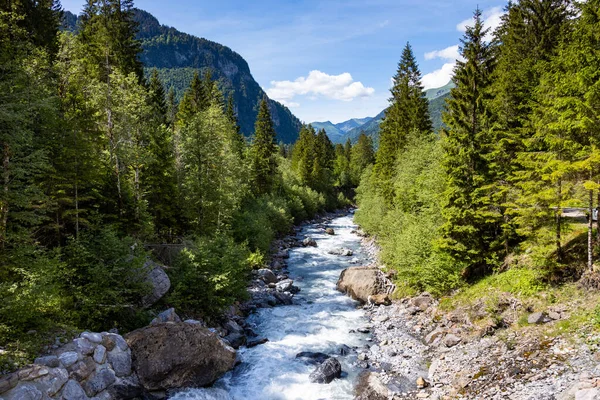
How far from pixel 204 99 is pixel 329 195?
113ft

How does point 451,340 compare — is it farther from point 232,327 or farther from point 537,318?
point 232,327

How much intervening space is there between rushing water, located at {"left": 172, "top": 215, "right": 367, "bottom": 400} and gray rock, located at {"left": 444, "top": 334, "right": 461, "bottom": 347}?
4123 millimetres

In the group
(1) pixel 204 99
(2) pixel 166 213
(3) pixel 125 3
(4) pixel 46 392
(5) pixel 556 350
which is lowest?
(5) pixel 556 350

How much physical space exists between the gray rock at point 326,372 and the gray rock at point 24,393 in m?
9.36

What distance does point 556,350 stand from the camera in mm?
11117

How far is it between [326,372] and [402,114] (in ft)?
106

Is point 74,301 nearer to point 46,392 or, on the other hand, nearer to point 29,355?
point 29,355

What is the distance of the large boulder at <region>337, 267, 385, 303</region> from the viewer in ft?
72.9

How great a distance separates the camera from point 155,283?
54.2 ft

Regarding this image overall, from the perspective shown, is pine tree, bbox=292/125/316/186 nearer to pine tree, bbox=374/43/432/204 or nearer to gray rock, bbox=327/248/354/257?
pine tree, bbox=374/43/432/204

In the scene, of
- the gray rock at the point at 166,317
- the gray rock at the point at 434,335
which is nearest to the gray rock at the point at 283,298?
the gray rock at the point at 166,317

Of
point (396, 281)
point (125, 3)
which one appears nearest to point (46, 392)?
point (396, 281)

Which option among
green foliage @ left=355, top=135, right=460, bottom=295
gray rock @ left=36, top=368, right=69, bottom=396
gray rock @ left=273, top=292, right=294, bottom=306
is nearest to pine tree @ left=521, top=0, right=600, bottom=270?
green foliage @ left=355, top=135, right=460, bottom=295

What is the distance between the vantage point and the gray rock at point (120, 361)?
1170 cm
